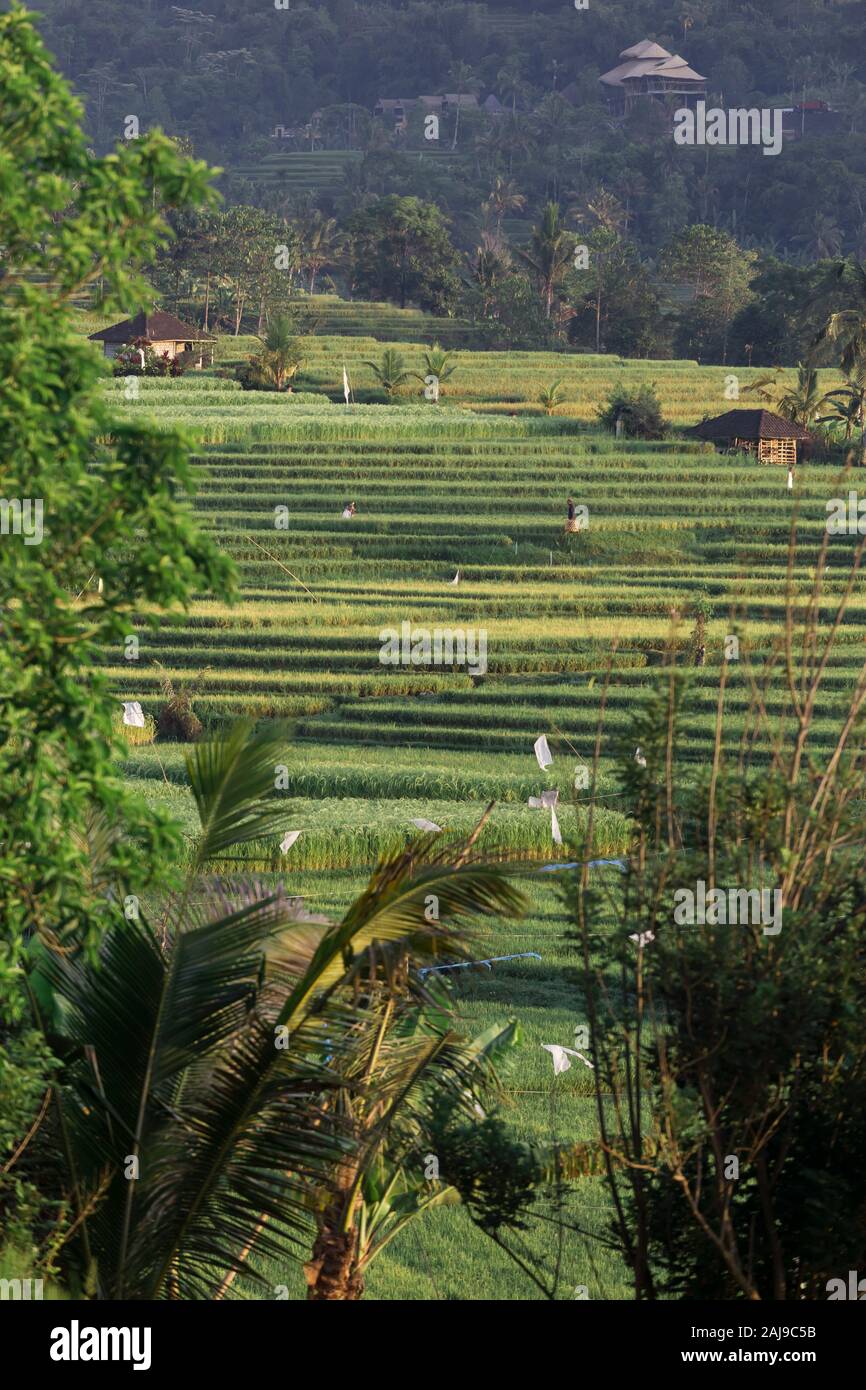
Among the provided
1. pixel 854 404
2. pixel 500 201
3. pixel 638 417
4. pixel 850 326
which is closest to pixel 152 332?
pixel 638 417

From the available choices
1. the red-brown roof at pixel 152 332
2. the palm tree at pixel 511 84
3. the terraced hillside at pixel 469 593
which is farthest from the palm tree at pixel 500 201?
the terraced hillside at pixel 469 593

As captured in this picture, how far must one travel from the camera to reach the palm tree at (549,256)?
246ft

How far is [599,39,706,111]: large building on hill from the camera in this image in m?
149

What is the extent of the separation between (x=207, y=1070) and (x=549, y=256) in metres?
71.4

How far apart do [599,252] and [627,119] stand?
6701 centimetres

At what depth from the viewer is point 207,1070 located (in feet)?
25.3

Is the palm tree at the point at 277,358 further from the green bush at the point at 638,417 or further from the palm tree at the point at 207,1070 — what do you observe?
the palm tree at the point at 207,1070

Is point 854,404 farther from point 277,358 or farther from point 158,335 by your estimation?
point 158,335

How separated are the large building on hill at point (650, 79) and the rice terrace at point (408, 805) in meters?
90.6

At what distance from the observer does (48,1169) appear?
777 centimetres

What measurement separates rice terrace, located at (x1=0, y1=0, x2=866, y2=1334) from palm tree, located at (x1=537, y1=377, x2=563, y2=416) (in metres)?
0.47

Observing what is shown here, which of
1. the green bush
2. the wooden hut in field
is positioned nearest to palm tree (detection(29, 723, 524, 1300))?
the wooden hut in field

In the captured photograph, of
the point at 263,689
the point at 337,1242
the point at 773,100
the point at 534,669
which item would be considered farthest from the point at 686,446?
the point at 773,100
